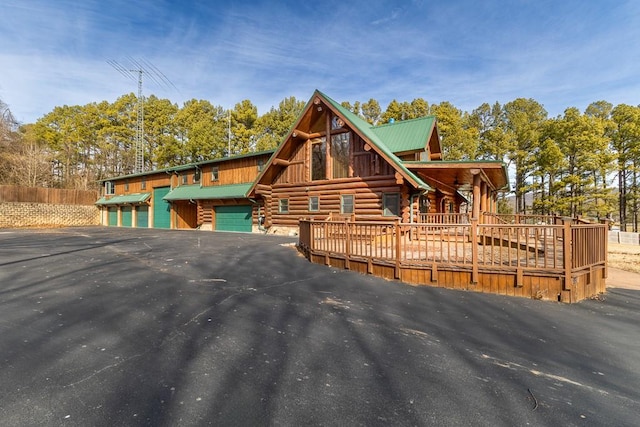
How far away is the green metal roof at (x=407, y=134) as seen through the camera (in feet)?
52.5

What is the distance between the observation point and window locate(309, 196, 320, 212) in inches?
694

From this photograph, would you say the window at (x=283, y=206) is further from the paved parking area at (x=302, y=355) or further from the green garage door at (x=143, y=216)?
the green garage door at (x=143, y=216)

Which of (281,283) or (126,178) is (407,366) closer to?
(281,283)

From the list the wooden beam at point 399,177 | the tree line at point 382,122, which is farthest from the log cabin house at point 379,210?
the tree line at point 382,122

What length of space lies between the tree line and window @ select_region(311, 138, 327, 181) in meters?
19.5

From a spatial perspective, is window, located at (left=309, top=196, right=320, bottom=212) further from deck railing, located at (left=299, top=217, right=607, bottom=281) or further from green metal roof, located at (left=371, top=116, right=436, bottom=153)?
deck railing, located at (left=299, top=217, right=607, bottom=281)

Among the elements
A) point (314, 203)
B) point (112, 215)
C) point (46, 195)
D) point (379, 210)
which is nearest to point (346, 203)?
point (379, 210)

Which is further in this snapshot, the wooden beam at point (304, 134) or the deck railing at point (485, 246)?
the wooden beam at point (304, 134)

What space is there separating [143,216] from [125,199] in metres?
2.94

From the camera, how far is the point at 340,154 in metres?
16.8

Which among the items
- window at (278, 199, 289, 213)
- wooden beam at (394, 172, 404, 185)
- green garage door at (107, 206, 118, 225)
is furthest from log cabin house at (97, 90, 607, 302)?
green garage door at (107, 206, 118, 225)

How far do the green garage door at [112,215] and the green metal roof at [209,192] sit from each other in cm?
1166

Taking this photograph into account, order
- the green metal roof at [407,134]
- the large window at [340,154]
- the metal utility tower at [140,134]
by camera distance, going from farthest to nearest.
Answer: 1. the metal utility tower at [140,134]
2. the large window at [340,154]
3. the green metal roof at [407,134]

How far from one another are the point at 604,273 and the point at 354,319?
726cm
